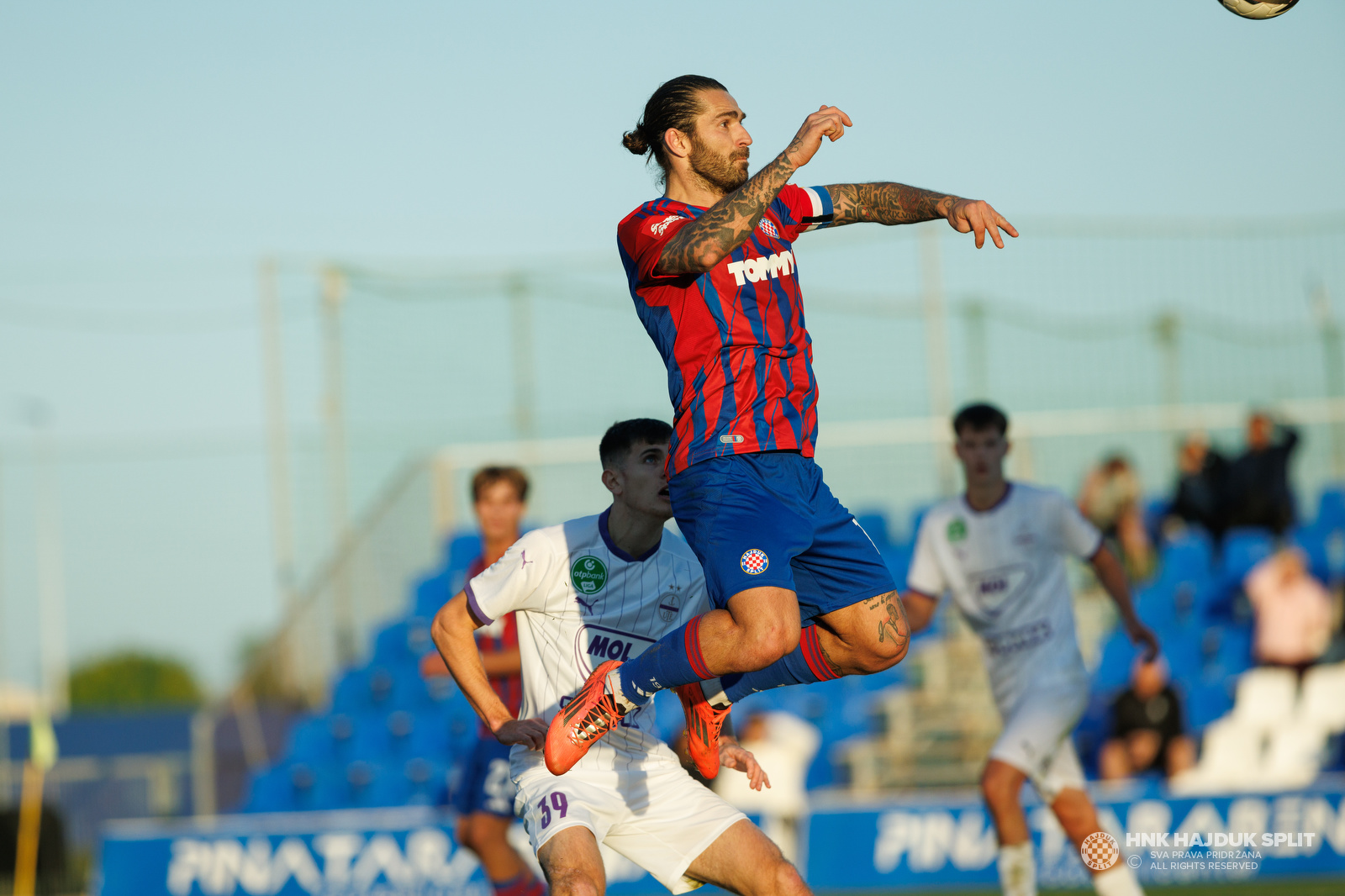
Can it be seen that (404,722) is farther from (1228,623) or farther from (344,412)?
(1228,623)

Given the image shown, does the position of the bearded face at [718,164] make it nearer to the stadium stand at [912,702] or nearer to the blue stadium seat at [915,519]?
the stadium stand at [912,702]

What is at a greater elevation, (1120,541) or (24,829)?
(1120,541)

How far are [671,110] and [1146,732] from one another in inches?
322

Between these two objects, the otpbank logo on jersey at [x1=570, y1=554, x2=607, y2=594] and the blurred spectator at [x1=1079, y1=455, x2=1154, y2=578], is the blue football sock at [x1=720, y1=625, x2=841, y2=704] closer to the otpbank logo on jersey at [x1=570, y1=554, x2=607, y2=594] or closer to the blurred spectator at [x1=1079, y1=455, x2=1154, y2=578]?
the otpbank logo on jersey at [x1=570, y1=554, x2=607, y2=594]

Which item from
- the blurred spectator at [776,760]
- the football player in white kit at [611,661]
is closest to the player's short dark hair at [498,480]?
the football player in white kit at [611,661]

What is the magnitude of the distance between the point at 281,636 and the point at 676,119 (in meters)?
11.1

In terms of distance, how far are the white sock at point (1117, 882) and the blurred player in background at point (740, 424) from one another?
2.29m

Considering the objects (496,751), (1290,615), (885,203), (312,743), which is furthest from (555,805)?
(312,743)

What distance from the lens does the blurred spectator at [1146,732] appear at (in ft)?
36.7

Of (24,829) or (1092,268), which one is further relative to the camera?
(1092,268)

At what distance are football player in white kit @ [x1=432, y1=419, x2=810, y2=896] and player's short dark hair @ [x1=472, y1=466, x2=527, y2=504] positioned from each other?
1833mm

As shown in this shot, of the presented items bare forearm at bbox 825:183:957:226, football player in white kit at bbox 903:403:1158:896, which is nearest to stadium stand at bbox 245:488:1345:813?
football player in white kit at bbox 903:403:1158:896

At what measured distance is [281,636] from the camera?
1463 centimetres

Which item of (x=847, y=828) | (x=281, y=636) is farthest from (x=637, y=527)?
(x=281, y=636)
